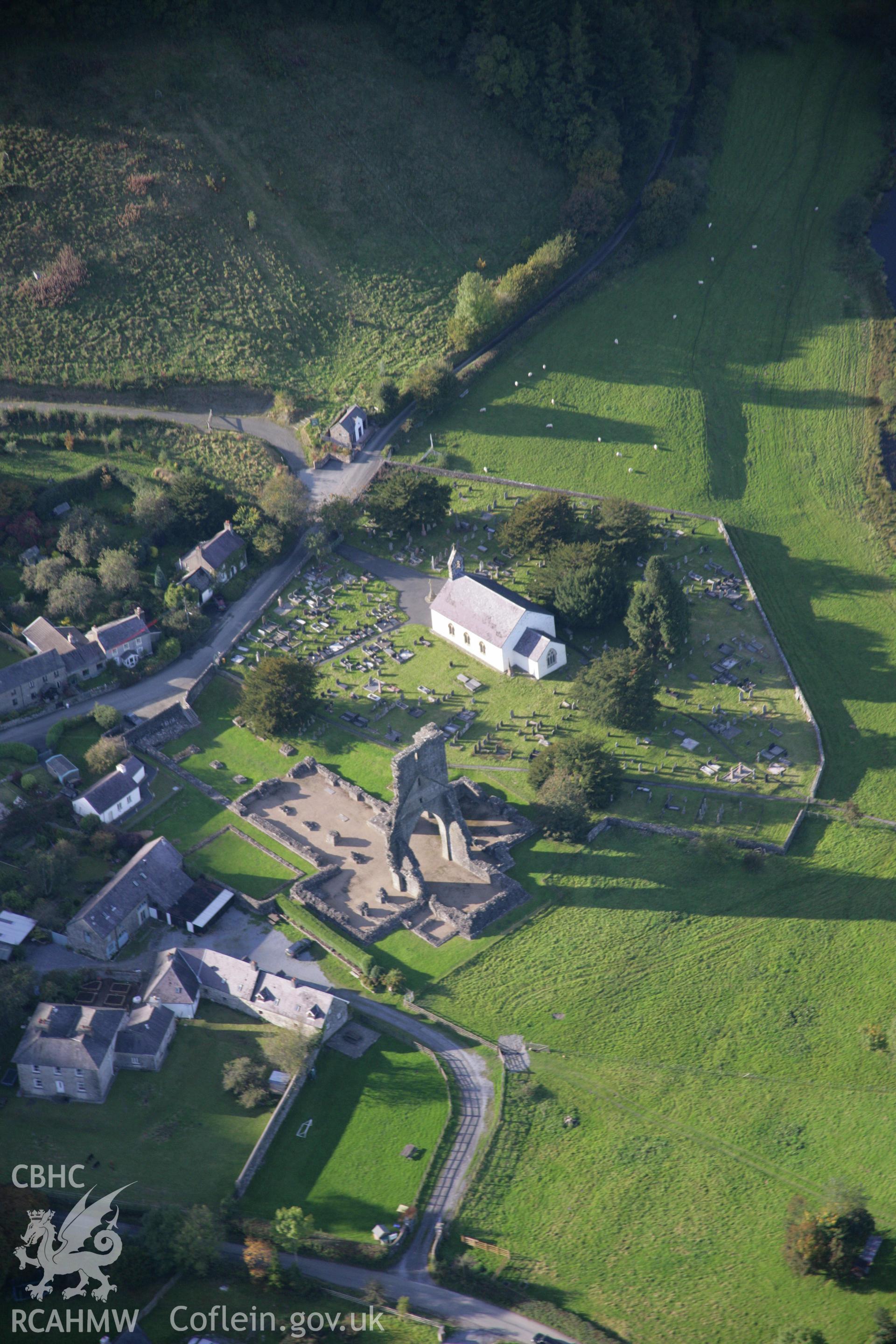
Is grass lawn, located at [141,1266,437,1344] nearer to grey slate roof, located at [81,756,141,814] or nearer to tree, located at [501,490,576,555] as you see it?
grey slate roof, located at [81,756,141,814]

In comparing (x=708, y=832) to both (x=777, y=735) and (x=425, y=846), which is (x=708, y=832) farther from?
(x=425, y=846)

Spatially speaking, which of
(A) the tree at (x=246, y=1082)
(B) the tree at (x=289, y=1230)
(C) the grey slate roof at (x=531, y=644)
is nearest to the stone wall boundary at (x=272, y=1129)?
(A) the tree at (x=246, y=1082)

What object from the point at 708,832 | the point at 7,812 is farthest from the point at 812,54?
the point at 7,812

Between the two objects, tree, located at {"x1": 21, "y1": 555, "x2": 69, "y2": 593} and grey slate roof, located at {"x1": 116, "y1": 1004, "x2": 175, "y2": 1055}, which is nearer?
grey slate roof, located at {"x1": 116, "y1": 1004, "x2": 175, "y2": 1055}

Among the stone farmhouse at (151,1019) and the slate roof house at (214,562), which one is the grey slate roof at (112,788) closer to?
the stone farmhouse at (151,1019)

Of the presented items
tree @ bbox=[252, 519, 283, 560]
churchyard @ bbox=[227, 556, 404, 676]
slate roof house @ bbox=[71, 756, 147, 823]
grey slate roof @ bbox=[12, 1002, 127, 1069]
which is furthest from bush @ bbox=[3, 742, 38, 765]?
tree @ bbox=[252, 519, 283, 560]

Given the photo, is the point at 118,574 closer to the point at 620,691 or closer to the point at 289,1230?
the point at 620,691
